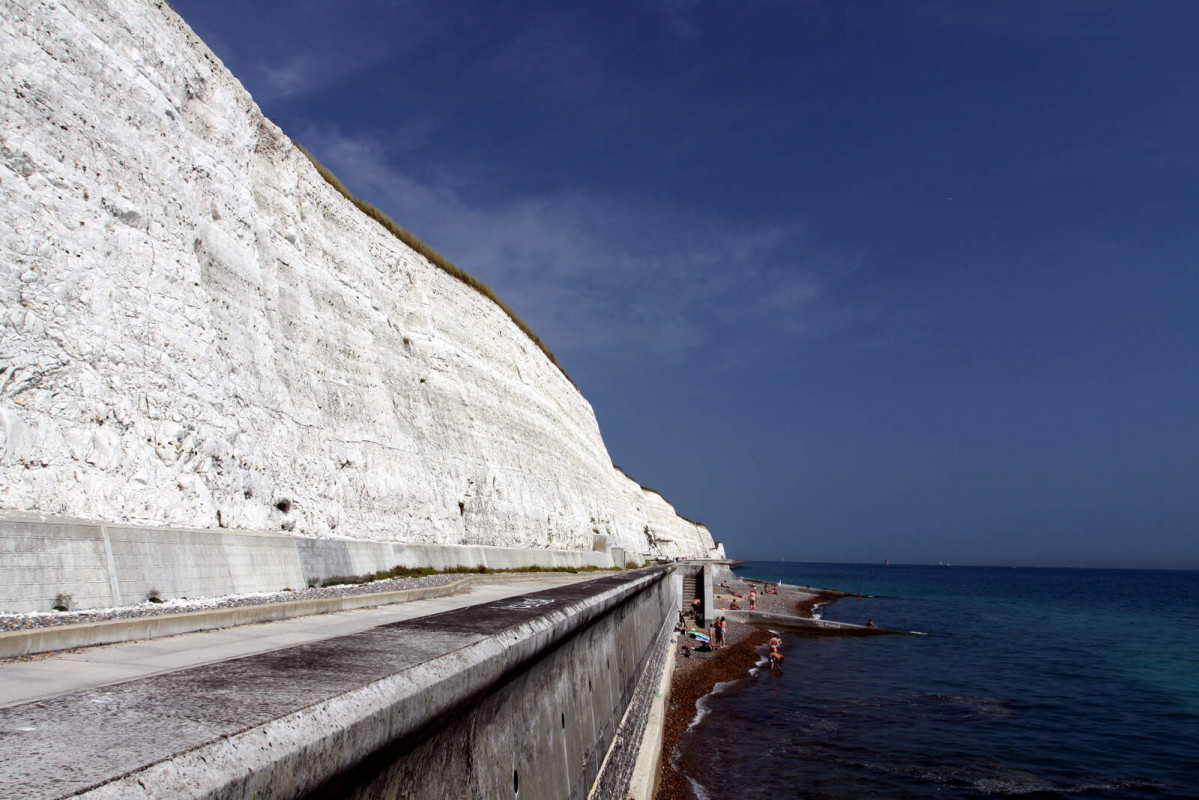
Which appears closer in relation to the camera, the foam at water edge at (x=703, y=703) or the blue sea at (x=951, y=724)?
the blue sea at (x=951, y=724)

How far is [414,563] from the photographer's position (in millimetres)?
18125

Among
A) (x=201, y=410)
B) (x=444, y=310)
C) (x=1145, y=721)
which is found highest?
(x=444, y=310)

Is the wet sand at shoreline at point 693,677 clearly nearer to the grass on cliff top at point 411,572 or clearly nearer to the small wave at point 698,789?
the small wave at point 698,789

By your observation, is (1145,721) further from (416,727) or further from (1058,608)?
(1058,608)

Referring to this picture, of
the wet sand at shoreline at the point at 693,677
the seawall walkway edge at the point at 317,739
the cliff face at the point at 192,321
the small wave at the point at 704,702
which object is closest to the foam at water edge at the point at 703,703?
the small wave at the point at 704,702

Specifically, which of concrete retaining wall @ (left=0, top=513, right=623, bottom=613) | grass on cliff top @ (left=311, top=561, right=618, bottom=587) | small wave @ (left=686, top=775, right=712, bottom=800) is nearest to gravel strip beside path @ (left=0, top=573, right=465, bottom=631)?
concrete retaining wall @ (left=0, top=513, right=623, bottom=613)

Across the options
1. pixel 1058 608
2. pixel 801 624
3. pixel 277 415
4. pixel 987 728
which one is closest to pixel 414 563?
pixel 277 415

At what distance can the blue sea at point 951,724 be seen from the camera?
566 inches

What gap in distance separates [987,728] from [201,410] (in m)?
20.6

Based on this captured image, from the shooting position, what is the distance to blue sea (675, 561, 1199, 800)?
14.4 m

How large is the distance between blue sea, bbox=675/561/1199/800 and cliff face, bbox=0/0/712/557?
34.5 ft

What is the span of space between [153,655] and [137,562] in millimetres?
3511

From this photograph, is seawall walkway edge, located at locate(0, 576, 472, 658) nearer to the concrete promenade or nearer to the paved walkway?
the paved walkway

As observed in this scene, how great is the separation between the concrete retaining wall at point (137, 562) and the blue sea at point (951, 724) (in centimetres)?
840
